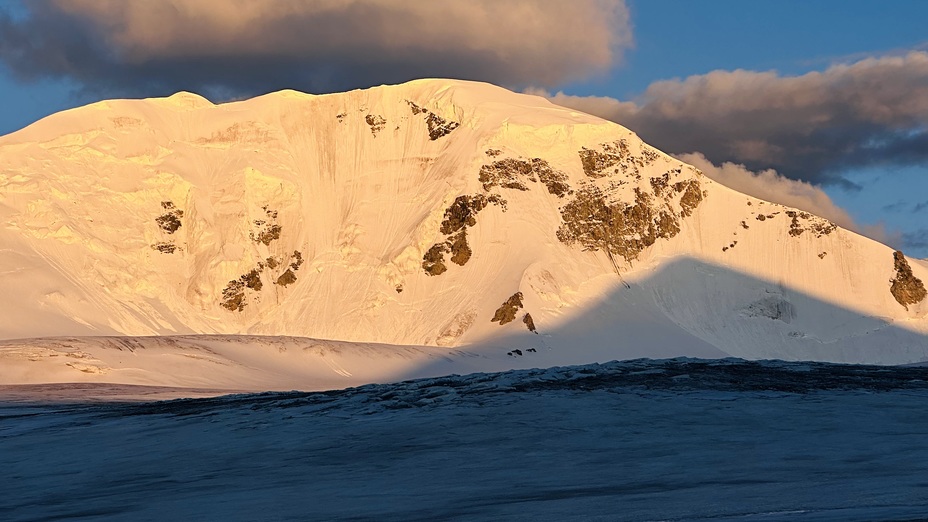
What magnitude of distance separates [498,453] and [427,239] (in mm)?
127153

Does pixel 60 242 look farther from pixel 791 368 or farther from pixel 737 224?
pixel 791 368

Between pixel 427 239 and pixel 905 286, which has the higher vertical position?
pixel 427 239

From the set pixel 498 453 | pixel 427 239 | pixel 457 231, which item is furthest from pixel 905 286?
pixel 498 453

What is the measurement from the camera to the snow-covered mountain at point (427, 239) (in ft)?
454

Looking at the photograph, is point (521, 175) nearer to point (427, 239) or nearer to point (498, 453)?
point (427, 239)

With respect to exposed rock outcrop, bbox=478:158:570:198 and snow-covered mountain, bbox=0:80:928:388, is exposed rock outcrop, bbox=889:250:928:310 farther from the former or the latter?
exposed rock outcrop, bbox=478:158:570:198

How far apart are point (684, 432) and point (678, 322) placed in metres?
122

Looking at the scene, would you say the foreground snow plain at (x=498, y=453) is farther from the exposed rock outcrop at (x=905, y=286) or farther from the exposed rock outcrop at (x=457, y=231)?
the exposed rock outcrop at (x=905, y=286)

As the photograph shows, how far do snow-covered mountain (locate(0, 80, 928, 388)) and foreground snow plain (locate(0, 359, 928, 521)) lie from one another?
3449 inches

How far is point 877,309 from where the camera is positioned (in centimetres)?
16288

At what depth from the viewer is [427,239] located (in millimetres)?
151250

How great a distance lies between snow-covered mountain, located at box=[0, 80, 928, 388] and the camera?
13838cm

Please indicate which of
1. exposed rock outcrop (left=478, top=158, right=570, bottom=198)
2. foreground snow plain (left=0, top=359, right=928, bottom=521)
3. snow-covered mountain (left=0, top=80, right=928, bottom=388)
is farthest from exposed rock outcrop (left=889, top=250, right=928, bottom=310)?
foreground snow plain (left=0, top=359, right=928, bottom=521)

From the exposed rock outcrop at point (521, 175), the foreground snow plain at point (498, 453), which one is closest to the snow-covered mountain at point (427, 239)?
the exposed rock outcrop at point (521, 175)
